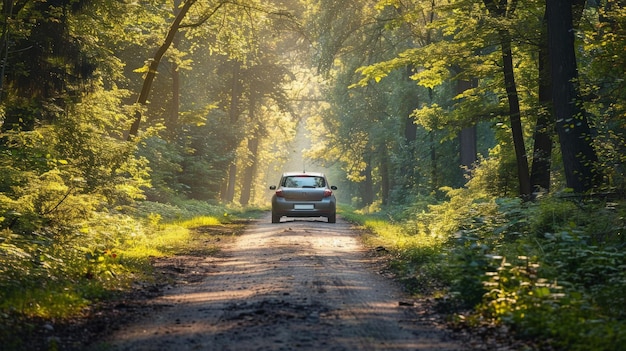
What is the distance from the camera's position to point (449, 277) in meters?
10.2

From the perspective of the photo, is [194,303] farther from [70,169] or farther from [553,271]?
[70,169]

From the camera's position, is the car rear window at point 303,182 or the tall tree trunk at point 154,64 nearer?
the tall tree trunk at point 154,64

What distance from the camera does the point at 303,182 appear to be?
2483 cm

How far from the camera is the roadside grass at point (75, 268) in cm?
809

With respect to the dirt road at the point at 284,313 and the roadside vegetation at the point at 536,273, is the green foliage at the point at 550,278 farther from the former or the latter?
the dirt road at the point at 284,313

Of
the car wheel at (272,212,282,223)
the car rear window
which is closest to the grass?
the car rear window

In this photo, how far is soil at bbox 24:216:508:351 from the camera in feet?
22.7

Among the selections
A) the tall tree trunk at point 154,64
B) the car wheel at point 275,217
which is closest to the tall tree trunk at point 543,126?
the car wheel at point 275,217

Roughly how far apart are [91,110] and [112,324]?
9.65 m

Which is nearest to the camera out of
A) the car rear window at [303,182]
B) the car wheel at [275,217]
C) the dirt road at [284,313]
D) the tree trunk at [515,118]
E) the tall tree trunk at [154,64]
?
the dirt road at [284,313]

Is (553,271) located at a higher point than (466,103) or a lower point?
lower

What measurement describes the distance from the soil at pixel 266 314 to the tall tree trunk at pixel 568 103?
14.8 feet

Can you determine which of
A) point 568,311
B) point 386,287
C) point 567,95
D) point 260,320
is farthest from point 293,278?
point 567,95

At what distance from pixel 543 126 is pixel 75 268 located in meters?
11.4
